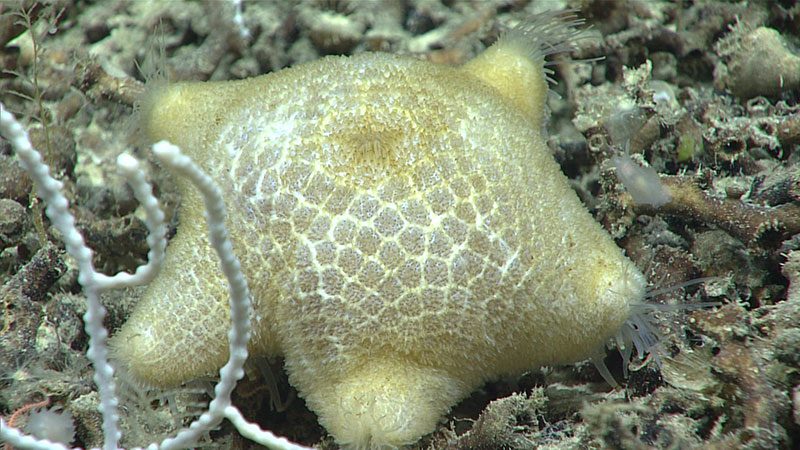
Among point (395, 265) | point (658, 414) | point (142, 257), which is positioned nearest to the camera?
point (658, 414)

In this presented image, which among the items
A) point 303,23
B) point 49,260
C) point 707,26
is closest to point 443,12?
point 303,23

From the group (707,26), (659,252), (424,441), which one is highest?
(707,26)

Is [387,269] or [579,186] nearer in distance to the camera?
[387,269]

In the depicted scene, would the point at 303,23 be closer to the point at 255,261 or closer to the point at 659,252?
the point at 255,261

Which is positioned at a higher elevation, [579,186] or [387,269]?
[387,269]
